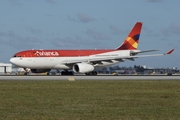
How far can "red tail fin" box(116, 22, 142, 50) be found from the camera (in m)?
75.5

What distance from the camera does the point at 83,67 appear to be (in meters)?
67.3

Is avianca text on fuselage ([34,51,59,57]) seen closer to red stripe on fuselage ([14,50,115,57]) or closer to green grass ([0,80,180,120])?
red stripe on fuselage ([14,50,115,57])

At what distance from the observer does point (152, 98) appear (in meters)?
26.5

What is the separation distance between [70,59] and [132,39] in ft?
37.9

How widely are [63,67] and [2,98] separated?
44830mm

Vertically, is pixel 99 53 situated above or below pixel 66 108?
above

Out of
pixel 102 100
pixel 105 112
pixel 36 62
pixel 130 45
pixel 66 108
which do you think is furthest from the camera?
pixel 130 45

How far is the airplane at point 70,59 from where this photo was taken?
68.6 metres

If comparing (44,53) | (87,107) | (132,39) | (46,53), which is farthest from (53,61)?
(87,107)

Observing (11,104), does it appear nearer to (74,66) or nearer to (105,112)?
(105,112)

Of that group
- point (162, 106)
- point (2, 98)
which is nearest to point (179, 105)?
point (162, 106)

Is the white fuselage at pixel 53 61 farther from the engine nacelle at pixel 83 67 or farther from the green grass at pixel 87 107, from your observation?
the green grass at pixel 87 107

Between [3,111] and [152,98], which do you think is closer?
[3,111]

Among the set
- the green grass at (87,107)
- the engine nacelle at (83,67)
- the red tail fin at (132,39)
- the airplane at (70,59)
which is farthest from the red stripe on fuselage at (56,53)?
the green grass at (87,107)
